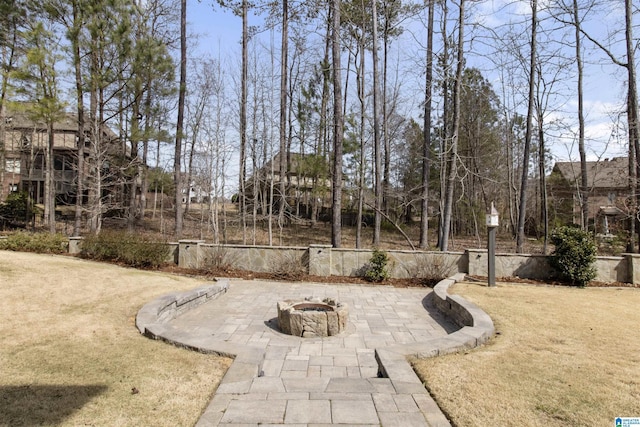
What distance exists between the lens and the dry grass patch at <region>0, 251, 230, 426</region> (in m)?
2.63

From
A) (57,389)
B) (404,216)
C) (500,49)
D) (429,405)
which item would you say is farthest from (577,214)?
(57,389)

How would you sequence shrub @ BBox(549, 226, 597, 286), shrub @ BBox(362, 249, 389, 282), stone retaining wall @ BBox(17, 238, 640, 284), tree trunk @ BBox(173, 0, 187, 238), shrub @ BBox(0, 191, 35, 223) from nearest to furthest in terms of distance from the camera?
shrub @ BBox(549, 226, 597, 286), stone retaining wall @ BBox(17, 238, 640, 284), shrub @ BBox(362, 249, 389, 282), tree trunk @ BBox(173, 0, 187, 238), shrub @ BBox(0, 191, 35, 223)

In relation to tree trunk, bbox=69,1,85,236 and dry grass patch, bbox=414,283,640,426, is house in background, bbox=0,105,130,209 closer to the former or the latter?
tree trunk, bbox=69,1,85,236

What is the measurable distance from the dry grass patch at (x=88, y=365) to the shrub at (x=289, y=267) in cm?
387

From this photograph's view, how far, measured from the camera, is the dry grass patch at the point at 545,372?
266 centimetres

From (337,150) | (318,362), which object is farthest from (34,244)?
(318,362)

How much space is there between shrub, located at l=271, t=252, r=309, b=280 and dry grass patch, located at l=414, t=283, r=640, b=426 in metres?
5.06

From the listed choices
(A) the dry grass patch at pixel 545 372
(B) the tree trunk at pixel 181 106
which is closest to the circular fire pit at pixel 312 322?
(A) the dry grass patch at pixel 545 372

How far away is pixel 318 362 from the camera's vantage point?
4.18 metres

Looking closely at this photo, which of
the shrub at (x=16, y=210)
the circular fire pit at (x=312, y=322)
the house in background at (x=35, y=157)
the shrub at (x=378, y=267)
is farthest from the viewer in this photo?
the house in background at (x=35, y=157)

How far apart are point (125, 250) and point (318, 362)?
25.4 ft

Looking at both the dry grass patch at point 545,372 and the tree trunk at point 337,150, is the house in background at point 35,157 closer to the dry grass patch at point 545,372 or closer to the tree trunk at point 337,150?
the tree trunk at point 337,150

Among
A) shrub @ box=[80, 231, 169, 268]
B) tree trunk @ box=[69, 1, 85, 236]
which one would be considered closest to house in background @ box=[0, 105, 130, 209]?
tree trunk @ box=[69, 1, 85, 236]

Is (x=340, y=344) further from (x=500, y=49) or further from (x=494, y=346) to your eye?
(x=500, y=49)
